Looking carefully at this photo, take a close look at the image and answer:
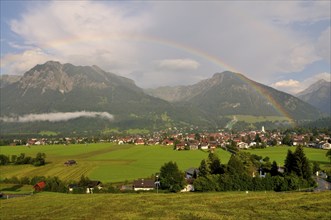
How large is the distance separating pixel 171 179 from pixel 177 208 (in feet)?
77.0

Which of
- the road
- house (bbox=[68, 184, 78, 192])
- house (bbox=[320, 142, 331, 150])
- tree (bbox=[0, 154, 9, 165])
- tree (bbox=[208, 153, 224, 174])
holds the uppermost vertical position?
house (bbox=[320, 142, 331, 150])

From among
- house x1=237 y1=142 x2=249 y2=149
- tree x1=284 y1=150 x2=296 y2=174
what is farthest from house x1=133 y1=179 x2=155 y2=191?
house x1=237 y1=142 x2=249 y2=149

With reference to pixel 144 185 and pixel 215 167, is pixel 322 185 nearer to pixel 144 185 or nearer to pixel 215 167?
pixel 215 167

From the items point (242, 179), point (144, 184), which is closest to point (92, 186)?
point (144, 184)

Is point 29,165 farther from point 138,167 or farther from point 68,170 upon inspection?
point 138,167

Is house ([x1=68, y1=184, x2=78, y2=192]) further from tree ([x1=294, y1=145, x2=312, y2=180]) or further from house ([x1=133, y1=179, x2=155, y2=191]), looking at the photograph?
tree ([x1=294, y1=145, x2=312, y2=180])

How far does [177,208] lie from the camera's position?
35.1 metres

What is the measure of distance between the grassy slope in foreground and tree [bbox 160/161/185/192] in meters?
13.2

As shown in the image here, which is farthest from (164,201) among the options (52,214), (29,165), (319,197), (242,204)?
(29,165)

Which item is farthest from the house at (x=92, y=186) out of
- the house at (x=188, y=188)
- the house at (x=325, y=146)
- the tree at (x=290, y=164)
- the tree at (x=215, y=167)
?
the house at (x=325, y=146)

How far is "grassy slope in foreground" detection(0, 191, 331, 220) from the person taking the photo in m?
30.4

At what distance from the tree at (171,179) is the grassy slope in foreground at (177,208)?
13.2 metres

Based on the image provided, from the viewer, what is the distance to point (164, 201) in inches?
1586

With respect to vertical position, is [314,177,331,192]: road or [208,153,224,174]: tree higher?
[208,153,224,174]: tree
